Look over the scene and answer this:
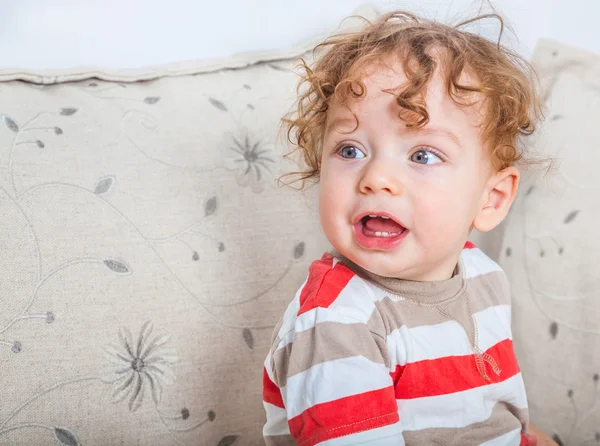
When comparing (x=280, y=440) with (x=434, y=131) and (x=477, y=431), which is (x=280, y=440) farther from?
(x=434, y=131)

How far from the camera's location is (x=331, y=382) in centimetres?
76

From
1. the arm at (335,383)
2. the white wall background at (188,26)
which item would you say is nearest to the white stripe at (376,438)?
the arm at (335,383)

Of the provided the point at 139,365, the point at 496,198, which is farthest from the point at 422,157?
the point at 139,365

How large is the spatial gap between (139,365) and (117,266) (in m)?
0.15

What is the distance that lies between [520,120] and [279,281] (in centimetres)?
45

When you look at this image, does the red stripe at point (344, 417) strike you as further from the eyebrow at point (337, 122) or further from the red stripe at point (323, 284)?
the eyebrow at point (337, 122)

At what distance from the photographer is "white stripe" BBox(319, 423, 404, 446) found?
29.2 inches

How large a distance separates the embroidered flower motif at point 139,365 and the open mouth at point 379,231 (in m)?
0.35

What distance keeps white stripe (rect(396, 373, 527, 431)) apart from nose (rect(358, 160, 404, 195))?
0.27 meters

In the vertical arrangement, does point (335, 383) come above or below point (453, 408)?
above

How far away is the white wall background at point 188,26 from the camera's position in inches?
46.6

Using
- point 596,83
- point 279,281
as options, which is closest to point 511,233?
point 596,83

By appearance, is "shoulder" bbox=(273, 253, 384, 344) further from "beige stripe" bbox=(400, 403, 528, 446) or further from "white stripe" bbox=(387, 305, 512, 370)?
"beige stripe" bbox=(400, 403, 528, 446)

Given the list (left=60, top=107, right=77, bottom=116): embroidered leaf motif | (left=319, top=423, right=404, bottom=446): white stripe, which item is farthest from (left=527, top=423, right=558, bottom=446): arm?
(left=60, top=107, right=77, bottom=116): embroidered leaf motif
